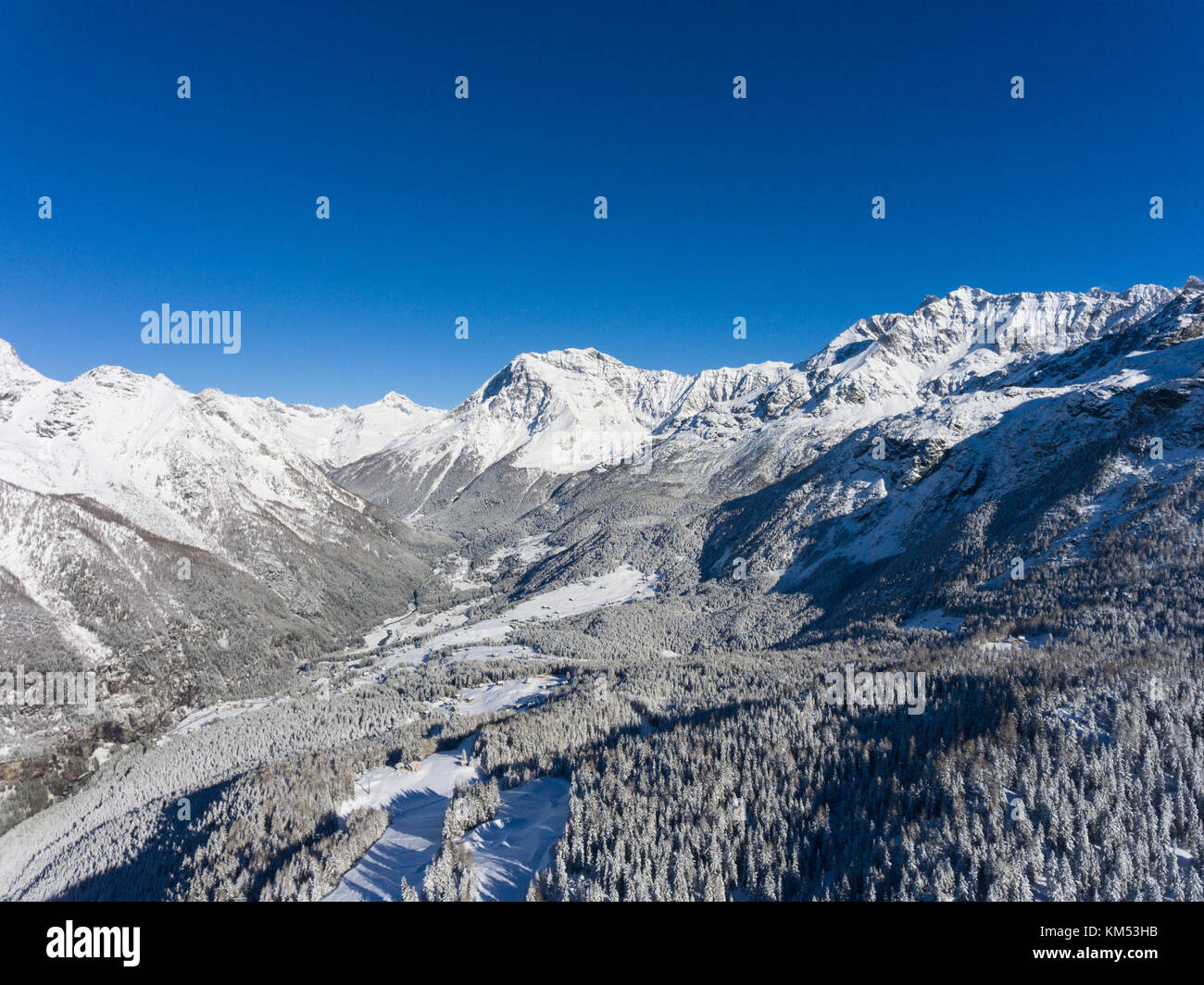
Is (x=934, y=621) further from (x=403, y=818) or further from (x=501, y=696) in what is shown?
(x=403, y=818)

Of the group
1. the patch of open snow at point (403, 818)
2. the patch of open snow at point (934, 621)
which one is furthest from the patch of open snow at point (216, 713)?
the patch of open snow at point (934, 621)

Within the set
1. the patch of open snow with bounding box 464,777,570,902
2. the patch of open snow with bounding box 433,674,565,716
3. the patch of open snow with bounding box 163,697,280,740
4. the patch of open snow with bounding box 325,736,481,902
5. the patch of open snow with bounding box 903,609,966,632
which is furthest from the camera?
the patch of open snow with bounding box 163,697,280,740

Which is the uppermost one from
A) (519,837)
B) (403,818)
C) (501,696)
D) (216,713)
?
(501,696)

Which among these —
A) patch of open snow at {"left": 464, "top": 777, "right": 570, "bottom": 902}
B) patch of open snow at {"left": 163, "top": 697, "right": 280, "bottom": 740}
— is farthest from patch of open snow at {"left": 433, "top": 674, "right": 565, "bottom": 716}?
patch of open snow at {"left": 163, "top": 697, "right": 280, "bottom": 740}

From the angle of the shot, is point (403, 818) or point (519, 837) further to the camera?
point (403, 818)

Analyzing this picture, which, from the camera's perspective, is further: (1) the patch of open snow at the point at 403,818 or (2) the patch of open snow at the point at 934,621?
(2) the patch of open snow at the point at 934,621

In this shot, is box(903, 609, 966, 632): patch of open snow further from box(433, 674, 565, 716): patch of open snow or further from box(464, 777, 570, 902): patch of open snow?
box(464, 777, 570, 902): patch of open snow

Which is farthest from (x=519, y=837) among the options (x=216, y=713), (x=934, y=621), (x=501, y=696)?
(x=216, y=713)

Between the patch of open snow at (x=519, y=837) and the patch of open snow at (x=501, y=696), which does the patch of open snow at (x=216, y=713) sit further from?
the patch of open snow at (x=519, y=837)
